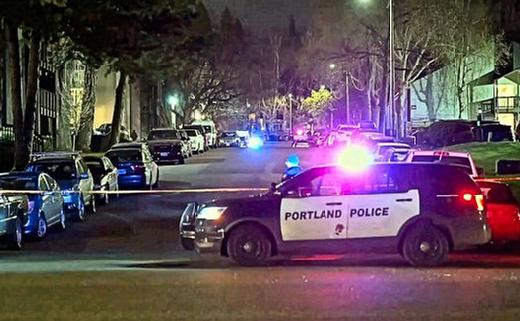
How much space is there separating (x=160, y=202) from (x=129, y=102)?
4859 centimetres

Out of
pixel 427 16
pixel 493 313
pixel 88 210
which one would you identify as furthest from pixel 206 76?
pixel 493 313

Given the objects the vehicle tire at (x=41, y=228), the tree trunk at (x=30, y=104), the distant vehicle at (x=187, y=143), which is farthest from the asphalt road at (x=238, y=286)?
the distant vehicle at (x=187, y=143)

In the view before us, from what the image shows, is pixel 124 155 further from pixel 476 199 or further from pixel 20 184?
pixel 476 199

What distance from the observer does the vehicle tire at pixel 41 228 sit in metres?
20.6

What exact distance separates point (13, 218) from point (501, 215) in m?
9.44

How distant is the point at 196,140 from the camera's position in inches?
2571

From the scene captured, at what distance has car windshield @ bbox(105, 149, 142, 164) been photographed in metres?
34.0

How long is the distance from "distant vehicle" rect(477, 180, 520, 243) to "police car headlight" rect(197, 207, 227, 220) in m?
4.86

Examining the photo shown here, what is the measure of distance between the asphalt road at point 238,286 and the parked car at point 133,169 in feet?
41.7

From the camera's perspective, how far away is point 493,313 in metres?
10.1

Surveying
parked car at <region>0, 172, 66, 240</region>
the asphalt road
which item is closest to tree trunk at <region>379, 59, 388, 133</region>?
parked car at <region>0, 172, 66, 240</region>

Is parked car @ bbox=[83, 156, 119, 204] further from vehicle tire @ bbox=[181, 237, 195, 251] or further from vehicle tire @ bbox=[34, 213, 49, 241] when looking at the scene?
vehicle tire @ bbox=[181, 237, 195, 251]

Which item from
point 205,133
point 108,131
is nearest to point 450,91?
point 205,133

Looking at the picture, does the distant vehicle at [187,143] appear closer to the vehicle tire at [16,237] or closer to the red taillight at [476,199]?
the vehicle tire at [16,237]
